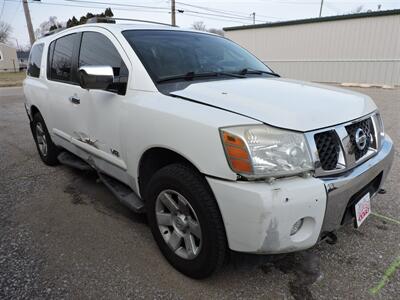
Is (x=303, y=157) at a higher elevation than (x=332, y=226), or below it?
higher

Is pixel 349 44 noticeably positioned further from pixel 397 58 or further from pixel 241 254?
pixel 241 254

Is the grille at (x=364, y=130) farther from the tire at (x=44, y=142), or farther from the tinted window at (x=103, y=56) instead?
the tire at (x=44, y=142)

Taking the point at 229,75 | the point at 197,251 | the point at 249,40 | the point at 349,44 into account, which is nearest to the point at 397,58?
the point at 349,44

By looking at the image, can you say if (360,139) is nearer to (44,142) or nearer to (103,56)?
(103,56)

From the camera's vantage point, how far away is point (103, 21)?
3.20 metres

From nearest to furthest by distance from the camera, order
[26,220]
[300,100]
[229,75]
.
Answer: [300,100]
[229,75]
[26,220]

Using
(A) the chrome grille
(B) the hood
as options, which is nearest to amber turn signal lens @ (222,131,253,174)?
(B) the hood

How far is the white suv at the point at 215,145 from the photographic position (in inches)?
66.9

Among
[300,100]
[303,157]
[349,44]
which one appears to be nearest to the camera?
[303,157]

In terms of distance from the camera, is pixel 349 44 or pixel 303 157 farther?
pixel 349 44

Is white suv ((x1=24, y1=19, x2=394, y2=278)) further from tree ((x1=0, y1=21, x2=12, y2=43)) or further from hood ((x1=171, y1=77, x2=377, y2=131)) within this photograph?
tree ((x1=0, y1=21, x2=12, y2=43))

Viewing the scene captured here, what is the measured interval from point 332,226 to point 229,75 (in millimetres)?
1463

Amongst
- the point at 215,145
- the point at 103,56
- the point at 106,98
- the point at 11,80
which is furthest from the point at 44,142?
the point at 11,80

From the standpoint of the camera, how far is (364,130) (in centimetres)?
216
